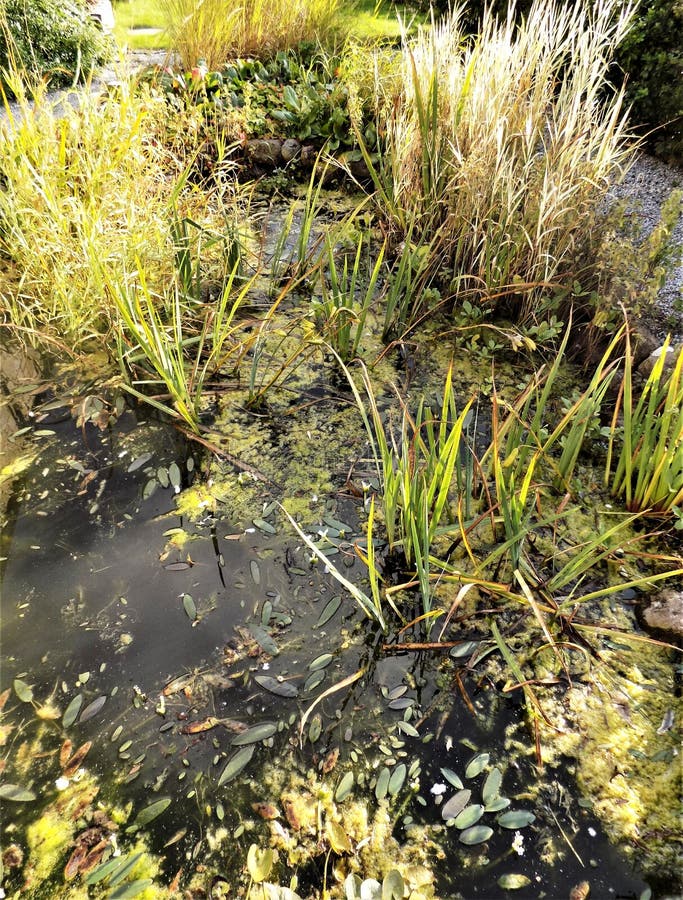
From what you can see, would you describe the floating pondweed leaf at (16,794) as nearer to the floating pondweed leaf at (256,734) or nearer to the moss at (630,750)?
the floating pondweed leaf at (256,734)

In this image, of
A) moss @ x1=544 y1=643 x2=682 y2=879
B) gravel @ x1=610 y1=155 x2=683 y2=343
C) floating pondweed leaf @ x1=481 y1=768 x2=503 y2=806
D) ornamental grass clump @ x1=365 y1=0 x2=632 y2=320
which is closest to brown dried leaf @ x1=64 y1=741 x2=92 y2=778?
floating pondweed leaf @ x1=481 y1=768 x2=503 y2=806

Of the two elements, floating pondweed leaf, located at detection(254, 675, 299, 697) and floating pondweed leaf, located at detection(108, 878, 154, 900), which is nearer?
floating pondweed leaf, located at detection(108, 878, 154, 900)

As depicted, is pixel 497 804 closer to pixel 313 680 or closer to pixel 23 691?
pixel 313 680

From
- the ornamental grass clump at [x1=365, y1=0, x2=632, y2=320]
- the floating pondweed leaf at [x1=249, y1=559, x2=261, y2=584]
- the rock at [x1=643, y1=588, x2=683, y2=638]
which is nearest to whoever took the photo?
the rock at [x1=643, y1=588, x2=683, y2=638]

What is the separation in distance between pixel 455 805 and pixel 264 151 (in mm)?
3892

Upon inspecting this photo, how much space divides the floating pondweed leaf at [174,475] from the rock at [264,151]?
8.91ft

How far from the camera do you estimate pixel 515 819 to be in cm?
124

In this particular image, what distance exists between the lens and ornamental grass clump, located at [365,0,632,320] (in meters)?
2.32

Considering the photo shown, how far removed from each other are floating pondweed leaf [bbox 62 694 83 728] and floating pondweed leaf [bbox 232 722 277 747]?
414 millimetres

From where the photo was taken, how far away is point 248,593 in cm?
164

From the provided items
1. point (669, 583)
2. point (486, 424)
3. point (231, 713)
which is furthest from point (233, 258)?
point (669, 583)

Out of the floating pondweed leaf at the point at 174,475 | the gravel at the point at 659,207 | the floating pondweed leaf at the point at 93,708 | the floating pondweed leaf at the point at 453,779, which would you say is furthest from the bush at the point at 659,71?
the floating pondweed leaf at the point at 93,708

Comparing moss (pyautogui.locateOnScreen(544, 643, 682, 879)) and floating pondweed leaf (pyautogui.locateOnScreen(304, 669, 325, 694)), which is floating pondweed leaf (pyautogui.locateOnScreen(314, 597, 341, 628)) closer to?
floating pondweed leaf (pyautogui.locateOnScreen(304, 669, 325, 694))

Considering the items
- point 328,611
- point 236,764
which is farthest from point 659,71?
point 236,764
